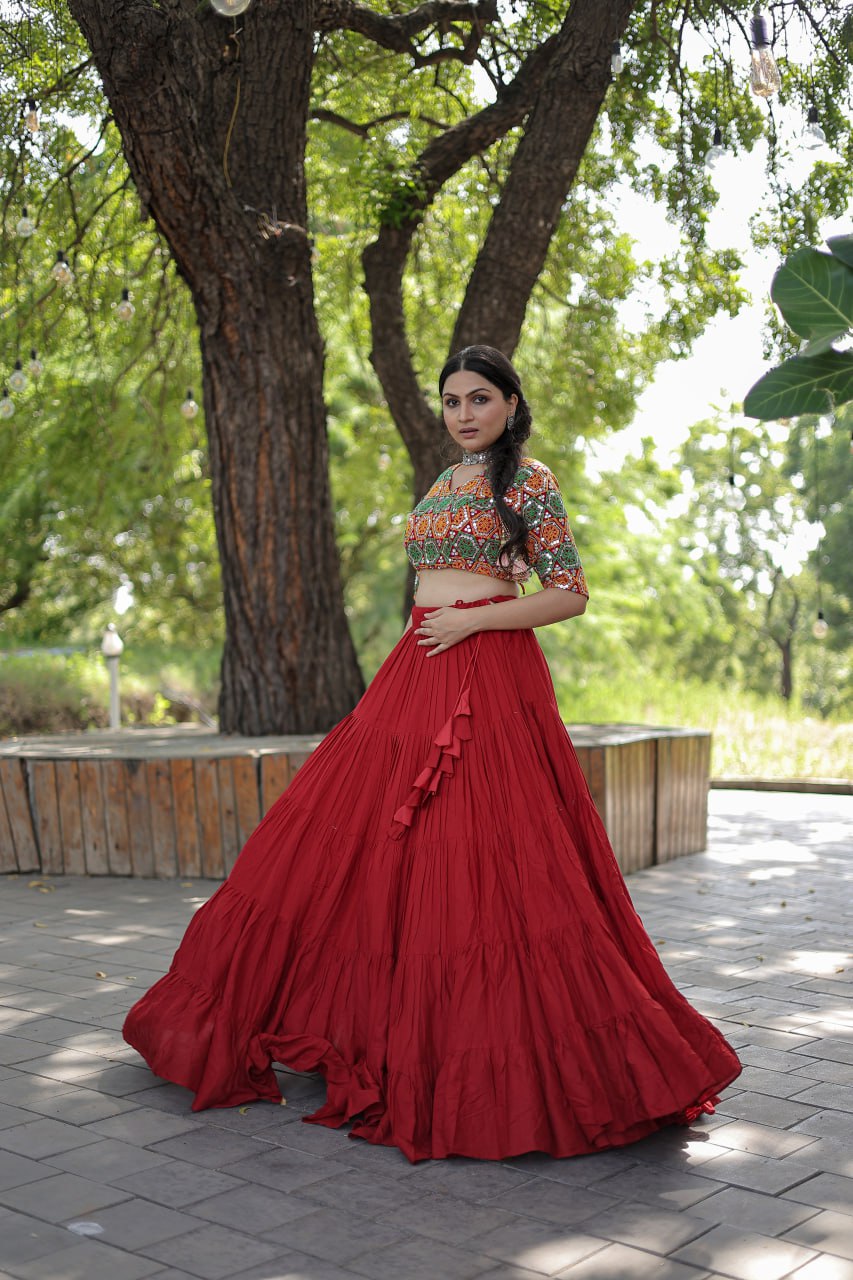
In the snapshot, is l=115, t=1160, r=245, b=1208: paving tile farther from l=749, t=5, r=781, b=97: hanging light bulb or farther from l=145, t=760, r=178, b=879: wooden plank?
l=749, t=5, r=781, b=97: hanging light bulb

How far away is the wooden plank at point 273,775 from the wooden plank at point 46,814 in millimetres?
1134

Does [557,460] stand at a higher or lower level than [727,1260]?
higher

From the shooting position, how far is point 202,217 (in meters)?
6.28

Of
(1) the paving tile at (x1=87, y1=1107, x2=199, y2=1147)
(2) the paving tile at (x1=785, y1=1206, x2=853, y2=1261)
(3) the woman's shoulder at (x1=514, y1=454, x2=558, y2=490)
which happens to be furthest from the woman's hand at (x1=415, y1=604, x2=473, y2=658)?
(2) the paving tile at (x1=785, y1=1206, x2=853, y2=1261)

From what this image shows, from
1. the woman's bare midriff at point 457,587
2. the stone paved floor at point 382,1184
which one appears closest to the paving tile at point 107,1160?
the stone paved floor at point 382,1184

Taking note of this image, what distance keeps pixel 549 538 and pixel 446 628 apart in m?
0.34

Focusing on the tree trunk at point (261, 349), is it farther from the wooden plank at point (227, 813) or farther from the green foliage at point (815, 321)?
the green foliage at point (815, 321)

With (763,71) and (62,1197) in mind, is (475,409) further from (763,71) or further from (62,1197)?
(763,71)

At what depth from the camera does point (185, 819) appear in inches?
259

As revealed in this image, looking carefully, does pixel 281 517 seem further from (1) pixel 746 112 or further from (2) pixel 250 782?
(1) pixel 746 112

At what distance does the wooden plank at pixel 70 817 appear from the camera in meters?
6.70

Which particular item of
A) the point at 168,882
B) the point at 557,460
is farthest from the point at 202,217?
the point at 557,460

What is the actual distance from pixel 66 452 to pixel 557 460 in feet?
16.4

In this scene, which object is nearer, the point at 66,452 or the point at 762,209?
the point at 762,209
